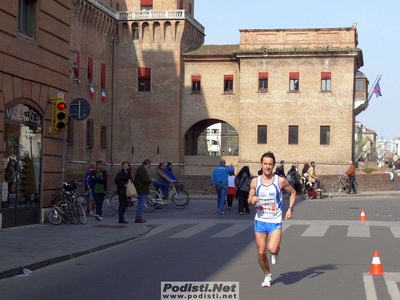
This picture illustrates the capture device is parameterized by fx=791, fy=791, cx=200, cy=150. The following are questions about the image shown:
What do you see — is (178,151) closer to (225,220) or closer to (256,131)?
(256,131)

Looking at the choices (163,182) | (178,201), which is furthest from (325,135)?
(178,201)

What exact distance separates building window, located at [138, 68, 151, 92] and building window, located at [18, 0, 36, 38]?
43.1 meters

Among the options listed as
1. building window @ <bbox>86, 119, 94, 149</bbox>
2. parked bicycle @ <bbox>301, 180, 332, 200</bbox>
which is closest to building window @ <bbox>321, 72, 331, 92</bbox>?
building window @ <bbox>86, 119, 94, 149</bbox>

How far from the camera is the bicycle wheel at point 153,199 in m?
28.5

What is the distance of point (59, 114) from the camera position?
20500 millimetres

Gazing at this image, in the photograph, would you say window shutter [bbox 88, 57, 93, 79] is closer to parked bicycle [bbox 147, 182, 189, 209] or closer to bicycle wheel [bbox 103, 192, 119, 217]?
parked bicycle [bbox 147, 182, 189, 209]

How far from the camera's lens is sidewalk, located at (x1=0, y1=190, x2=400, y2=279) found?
13.3 meters

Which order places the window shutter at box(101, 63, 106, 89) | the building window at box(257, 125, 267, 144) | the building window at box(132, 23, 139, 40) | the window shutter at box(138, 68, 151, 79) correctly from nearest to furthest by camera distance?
the window shutter at box(101, 63, 106, 89) < the building window at box(257, 125, 267, 144) < the window shutter at box(138, 68, 151, 79) < the building window at box(132, 23, 139, 40)

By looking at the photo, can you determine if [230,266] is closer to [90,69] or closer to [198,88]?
[90,69]

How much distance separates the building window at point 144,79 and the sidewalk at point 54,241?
40632mm

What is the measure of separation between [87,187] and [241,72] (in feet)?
125

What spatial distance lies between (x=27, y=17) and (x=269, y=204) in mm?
11540

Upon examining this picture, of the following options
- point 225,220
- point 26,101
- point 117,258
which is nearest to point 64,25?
point 26,101

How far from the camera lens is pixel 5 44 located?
18.2 m
